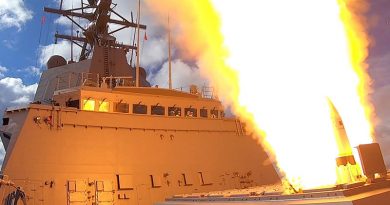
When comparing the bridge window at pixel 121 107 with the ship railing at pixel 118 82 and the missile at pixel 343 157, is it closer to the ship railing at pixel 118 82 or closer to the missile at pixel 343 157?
the ship railing at pixel 118 82

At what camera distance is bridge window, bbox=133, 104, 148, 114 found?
61.2 feet

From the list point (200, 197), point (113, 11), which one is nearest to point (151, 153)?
point (200, 197)

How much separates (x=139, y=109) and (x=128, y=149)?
2.21m

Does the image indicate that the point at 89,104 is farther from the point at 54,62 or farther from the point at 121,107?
the point at 54,62

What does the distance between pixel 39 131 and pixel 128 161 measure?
4.06 metres

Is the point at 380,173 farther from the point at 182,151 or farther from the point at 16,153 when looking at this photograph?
the point at 16,153

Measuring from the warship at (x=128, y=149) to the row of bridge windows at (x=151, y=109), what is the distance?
5 cm

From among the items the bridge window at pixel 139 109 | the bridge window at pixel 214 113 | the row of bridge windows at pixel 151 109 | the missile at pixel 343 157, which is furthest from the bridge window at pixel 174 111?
the missile at pixel 343 157

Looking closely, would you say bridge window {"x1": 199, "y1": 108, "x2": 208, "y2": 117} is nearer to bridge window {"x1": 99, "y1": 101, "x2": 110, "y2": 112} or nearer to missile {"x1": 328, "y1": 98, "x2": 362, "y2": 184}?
bridge window {"x1": 99, "y1": 101, "x2": 110, "y2": 112}

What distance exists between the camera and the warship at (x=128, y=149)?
14789 mm

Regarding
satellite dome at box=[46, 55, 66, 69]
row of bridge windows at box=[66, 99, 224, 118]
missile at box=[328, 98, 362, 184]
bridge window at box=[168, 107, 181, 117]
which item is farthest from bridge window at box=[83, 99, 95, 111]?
missile at box=[328, 98, 362, 184]

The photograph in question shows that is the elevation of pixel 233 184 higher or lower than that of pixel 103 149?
lower

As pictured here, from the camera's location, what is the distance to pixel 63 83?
2175 centimetres

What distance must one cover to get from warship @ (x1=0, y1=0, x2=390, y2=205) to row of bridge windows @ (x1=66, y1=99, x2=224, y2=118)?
0.05m
